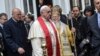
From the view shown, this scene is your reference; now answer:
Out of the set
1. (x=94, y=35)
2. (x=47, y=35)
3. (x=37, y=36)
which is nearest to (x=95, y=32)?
(x=94, y=35)

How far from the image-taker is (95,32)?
10867 millimetres

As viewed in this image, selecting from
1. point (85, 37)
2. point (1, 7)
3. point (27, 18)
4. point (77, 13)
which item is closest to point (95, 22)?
point (85, 37)

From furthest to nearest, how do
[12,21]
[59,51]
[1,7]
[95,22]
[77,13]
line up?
[1,7]
[77,13]
[12,21]
[59,51]
[95,22]

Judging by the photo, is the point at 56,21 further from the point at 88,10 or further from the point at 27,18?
the point at 27,18

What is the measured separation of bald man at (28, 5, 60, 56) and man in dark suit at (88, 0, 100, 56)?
3.41 ft

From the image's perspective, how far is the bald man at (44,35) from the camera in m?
11.5

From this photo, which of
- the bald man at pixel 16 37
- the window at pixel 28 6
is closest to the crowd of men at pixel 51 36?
the bald man at pixel 16 37

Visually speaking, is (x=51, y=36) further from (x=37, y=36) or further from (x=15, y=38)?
(x=15, y=38)

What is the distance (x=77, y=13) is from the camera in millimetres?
14430

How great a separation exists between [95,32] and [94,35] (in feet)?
0.21

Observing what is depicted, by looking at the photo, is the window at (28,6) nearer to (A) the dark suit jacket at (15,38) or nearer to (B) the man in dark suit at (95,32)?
(A) the dark suit jacket at (15,38)

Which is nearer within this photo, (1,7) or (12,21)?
(12,21)

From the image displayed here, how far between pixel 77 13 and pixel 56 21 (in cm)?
221

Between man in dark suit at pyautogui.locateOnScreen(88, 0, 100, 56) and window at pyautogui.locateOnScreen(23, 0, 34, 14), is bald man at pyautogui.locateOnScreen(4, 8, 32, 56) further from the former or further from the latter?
window at pyautogui.locateOnScreen(23, 0, 34, 14)
